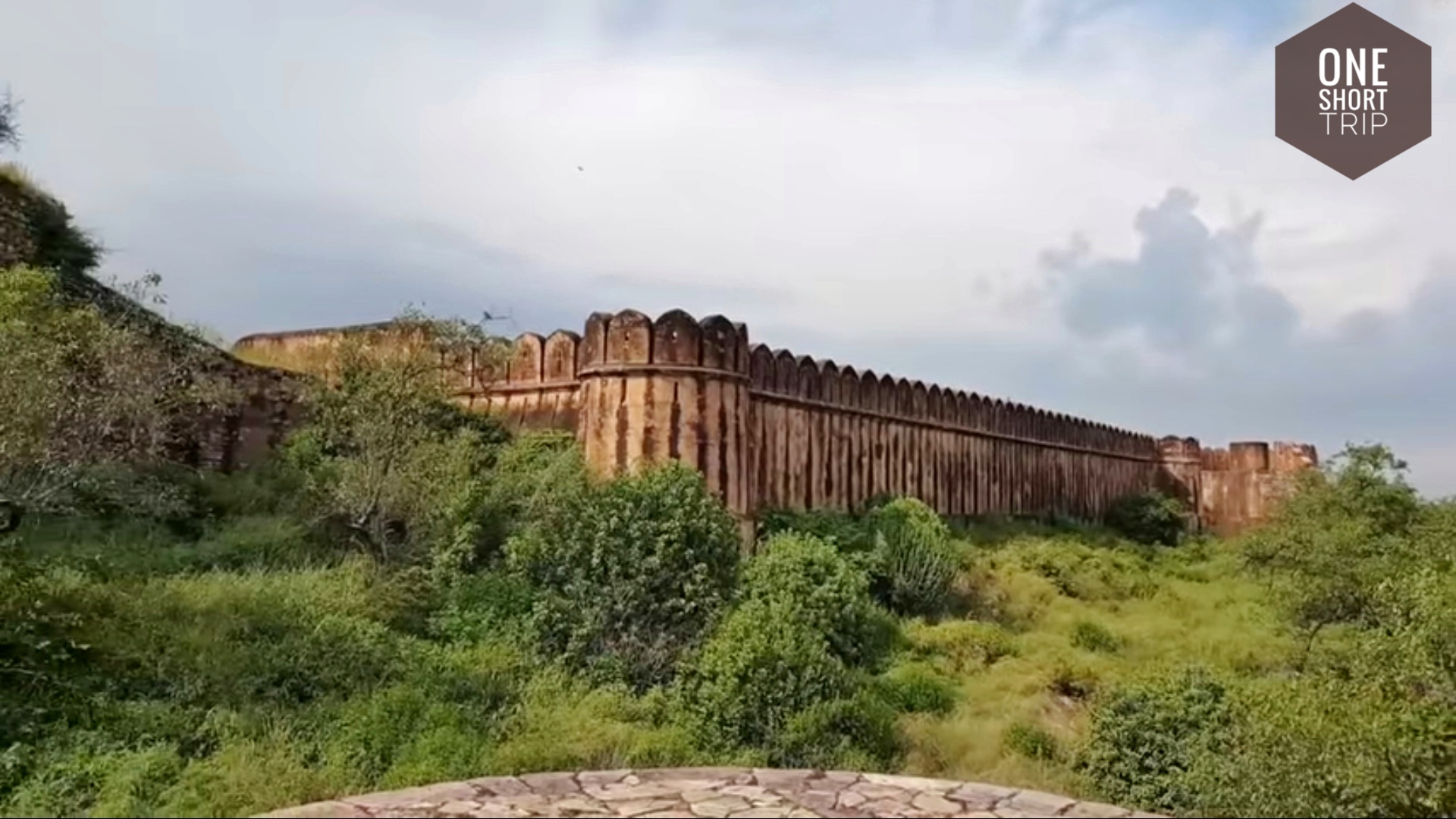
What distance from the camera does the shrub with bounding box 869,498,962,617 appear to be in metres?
12.4

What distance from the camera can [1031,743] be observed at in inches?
329

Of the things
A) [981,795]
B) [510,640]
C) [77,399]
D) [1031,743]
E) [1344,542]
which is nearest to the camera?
[981,795]

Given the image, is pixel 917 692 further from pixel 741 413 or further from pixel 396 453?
pixel 396 453

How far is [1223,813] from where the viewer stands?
6152 mm

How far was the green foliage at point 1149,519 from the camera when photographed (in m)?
24.9

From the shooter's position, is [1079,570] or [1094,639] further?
[1079,570]

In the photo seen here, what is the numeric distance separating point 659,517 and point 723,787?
13.0ft

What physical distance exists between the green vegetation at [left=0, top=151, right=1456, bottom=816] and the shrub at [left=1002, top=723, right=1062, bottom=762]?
0.14 feet

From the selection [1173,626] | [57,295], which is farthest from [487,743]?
[1173,626]

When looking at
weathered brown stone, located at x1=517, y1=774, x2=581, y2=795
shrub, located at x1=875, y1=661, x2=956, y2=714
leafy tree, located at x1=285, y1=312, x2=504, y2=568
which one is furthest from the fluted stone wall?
weathered brown stone, located at x1=517, y1=774, x2=581, y2=795

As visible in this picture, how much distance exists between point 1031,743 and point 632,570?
348 centimetres

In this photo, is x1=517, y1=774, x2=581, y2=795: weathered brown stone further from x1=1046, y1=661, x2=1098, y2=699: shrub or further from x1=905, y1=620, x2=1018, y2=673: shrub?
x1=1046, y1=661, x2=1098, y2=699: shrub

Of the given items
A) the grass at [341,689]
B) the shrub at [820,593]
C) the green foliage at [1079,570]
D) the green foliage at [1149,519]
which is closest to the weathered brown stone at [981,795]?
the grass at [341,689]

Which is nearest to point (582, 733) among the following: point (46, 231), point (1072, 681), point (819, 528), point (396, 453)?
point (396, 453)
